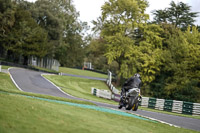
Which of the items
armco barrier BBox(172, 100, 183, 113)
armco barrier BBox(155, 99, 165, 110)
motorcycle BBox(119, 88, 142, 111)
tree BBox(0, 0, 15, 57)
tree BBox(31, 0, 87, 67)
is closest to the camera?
motorcycle BBox(119, 88, 142, 111)

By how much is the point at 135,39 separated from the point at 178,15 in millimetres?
9807

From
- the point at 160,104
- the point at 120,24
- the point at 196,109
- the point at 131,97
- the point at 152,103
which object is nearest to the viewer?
the point at 131,97

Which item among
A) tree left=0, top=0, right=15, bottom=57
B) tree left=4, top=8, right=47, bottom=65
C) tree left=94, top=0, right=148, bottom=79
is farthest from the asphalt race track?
tree left=4, top=8, right=47, bottom=65

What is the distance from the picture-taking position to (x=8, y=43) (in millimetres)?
54812

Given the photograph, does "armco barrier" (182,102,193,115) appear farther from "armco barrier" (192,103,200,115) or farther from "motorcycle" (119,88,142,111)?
"motorcycle" (119,88,142,111)

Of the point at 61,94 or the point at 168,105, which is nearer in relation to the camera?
the point at 61,94

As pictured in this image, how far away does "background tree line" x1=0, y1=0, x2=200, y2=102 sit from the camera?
43312 mm

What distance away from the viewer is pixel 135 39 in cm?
5412

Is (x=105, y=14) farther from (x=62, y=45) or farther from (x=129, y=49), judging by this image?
(x=62, y=45)

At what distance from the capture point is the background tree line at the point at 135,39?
1705 inches

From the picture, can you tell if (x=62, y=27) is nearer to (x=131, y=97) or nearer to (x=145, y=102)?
(x=145, y=102)

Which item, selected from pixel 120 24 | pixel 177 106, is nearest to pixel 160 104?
pixel 177 106

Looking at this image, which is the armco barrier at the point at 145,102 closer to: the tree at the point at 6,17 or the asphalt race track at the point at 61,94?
the asphalt race track at the point at 61,94

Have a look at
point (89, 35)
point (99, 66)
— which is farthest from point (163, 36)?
point (99, 66)
